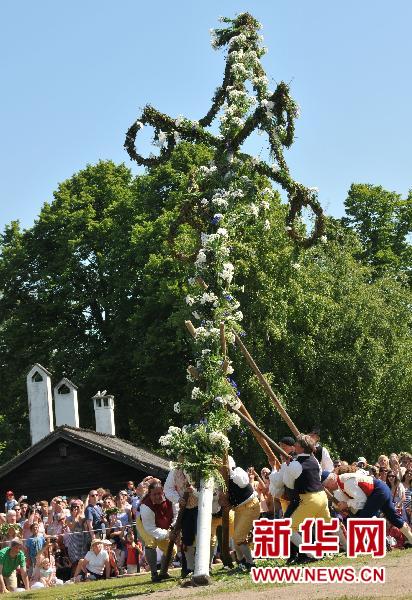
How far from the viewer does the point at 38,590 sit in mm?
19000

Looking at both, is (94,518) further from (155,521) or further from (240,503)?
(240,503)

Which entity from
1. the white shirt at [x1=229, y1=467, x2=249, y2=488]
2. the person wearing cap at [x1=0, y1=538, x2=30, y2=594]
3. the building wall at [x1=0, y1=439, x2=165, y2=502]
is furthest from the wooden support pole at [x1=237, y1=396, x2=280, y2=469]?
the building wall at [x1=0, y1=439, x2=165, y2=502]

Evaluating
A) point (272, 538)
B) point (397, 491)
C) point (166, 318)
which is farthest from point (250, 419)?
point (166, 318)

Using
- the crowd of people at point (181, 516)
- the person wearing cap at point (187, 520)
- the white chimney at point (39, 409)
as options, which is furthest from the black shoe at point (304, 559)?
the white chimney at point (39, 409)

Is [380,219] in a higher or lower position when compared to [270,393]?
higher

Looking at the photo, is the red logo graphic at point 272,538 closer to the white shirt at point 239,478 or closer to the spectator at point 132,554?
the white shirt at point 239,478

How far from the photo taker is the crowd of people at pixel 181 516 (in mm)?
16062

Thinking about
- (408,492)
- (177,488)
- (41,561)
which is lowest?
(41,561)

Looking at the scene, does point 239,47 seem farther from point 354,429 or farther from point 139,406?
point 139,406

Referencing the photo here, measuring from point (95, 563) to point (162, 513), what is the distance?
3.51 meters

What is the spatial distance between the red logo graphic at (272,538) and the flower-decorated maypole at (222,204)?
38.6 inches

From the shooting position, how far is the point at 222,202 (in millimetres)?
17234

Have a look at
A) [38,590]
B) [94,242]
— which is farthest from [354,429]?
[38,590]

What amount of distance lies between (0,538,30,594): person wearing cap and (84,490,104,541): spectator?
212cm
